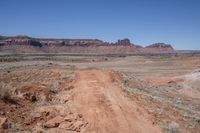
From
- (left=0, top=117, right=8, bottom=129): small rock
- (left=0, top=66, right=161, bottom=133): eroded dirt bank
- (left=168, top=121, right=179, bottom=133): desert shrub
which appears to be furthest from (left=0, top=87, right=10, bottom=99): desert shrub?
(left=168, top=121, right=179, bottom=133): desert shrub

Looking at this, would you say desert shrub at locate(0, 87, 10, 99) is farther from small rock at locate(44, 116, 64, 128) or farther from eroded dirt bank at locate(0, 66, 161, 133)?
small rock at locate(44, 116, 64, 128)

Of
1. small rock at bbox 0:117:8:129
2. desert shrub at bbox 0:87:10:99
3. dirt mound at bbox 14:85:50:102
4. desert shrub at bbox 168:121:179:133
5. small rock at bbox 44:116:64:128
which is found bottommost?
desert shrub at bbox 168:121:179:133

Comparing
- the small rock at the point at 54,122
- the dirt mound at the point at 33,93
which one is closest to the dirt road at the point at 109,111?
the small rock at the point at 54,122

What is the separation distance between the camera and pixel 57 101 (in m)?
17.9

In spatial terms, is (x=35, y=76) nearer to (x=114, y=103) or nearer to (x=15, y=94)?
(x=15, y=94)

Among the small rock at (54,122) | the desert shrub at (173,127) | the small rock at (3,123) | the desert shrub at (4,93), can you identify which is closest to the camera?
the small rock at (3,123)

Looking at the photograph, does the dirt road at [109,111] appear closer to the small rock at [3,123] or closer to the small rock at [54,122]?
the small rock at [54,122]

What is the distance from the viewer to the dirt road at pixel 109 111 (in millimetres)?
13812

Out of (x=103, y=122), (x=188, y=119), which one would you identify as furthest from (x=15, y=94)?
(x=188, y=119)

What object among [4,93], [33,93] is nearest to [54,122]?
[4,93]

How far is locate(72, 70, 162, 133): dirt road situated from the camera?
13.8 m

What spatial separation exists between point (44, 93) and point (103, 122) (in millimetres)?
5613

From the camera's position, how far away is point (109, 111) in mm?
15570

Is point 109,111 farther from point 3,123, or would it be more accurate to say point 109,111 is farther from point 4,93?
point 3,123
